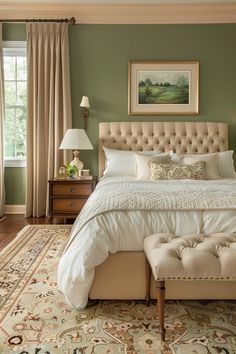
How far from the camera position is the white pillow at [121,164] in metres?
4.12

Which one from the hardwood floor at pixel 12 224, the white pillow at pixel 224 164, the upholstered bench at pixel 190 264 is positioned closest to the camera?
the upholstered bench at pixel 190 264

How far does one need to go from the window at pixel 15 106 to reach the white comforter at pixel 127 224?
3139mm

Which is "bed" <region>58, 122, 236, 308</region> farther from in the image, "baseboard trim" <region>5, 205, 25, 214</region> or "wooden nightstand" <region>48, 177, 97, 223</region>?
"baseboard trim" <region>5, 205, 25, 214</region>

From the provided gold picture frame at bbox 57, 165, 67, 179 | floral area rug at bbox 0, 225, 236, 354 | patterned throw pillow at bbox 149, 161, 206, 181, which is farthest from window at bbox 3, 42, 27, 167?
floral area rug at bbox 0, 225, 236, 354

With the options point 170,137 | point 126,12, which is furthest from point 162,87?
point 126,12

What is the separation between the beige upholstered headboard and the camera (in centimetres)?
464

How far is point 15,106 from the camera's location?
16.4 ft

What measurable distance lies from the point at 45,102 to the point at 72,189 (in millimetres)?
1425

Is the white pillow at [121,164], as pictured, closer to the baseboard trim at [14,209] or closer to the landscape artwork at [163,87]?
the landscape artwork at [163,87]

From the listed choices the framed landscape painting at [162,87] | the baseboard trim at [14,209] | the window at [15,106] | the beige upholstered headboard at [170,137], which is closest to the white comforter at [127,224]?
the beige upholstered headboard at [170,137]

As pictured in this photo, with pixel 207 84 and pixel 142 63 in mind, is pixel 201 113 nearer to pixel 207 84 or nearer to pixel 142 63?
pixel 207 84

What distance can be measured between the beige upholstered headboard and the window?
1355 millimetres

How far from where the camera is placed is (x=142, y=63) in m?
4.75

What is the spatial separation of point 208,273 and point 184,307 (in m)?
0.56
